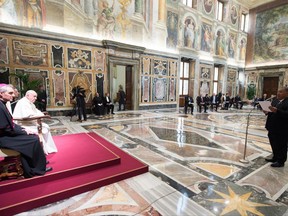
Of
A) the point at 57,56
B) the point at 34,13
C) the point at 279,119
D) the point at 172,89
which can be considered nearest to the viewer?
the point at 279,119

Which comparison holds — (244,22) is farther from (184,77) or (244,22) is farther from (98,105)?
(98,105)

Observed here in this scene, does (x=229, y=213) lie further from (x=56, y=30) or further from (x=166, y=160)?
(x=56, y=30)

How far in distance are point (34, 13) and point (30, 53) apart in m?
1.73

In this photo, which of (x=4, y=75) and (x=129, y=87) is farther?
(x=129, y=87)

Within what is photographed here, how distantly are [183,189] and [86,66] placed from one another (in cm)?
797

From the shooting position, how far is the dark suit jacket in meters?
3.10

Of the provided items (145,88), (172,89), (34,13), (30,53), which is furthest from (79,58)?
(172,89)

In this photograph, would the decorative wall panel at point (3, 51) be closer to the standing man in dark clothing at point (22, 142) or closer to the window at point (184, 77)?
the standing man in dark clothing at point (22, 142)

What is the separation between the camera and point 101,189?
257 centimetres

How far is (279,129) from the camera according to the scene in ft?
10.7

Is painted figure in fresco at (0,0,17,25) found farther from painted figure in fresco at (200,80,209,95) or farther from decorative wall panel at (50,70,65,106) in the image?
painted figure in fresco at (200,80,209,95)

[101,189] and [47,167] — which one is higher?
[47,167]

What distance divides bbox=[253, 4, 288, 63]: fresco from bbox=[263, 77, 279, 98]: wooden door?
188 cm

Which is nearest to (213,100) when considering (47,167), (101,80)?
(101,80)
